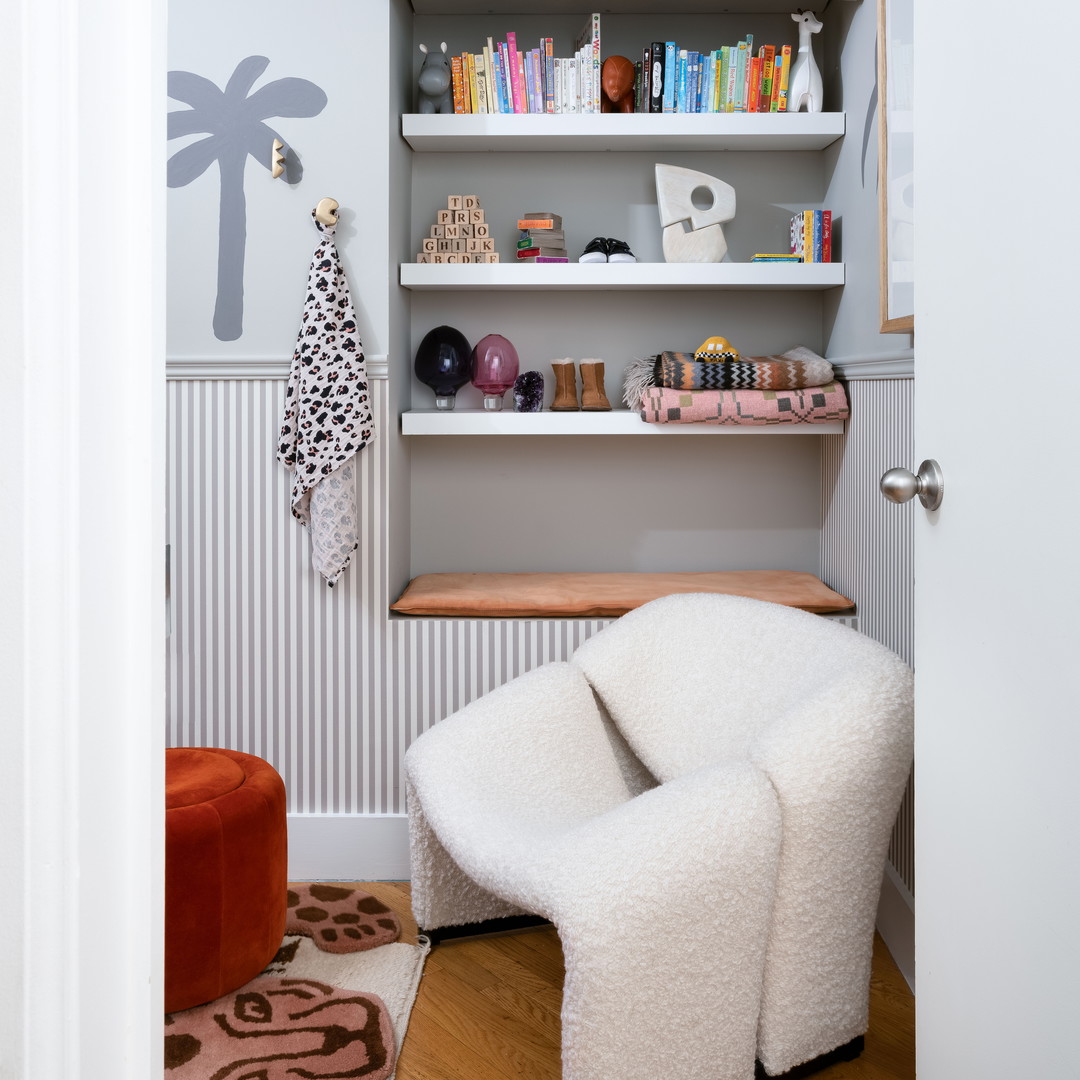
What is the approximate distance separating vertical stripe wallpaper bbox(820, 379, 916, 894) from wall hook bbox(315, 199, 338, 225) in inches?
52.6

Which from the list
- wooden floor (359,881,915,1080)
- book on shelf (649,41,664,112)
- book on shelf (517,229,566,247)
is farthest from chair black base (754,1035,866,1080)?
book on shelf (649,41,664,112)

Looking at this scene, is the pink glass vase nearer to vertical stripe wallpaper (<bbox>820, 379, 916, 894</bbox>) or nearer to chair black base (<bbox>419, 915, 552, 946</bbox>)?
vertical stripe wallpaper (<bbox>820, 379, 916, 894</bbox>)

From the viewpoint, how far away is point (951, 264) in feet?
3.53

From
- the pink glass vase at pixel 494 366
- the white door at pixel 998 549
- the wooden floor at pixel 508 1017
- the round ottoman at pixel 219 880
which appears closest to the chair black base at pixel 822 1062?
the wooden floor at pixel 508 1017

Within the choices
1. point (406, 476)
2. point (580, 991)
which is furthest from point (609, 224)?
point (580, 991)

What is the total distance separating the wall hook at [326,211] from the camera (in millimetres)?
2365

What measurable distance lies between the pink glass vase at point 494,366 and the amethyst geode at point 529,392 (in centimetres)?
4

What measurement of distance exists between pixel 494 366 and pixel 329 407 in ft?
1.59

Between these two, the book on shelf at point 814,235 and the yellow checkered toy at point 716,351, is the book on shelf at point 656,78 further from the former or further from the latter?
the yellow checkered toy at point 716,351

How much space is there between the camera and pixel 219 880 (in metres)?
1.82

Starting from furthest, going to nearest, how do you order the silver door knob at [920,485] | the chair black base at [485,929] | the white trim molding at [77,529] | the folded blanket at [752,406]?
1. the folded blanket at [752,406]
2. the chair black base at [485,929]
3. the silver door knob at [920,485]
4. the white trim molding at [77,529]

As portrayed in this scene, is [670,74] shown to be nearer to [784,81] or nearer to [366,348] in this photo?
[784,81]

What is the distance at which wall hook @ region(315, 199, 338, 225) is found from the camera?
2.37m

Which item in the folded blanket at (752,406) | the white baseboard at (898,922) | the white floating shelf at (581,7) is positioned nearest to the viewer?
the white baseboard at (898,922)
